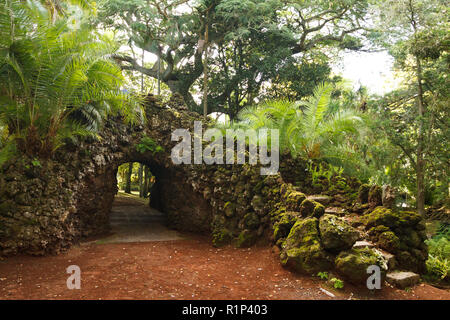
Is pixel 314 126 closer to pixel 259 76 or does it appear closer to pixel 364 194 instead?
pixel 364 194

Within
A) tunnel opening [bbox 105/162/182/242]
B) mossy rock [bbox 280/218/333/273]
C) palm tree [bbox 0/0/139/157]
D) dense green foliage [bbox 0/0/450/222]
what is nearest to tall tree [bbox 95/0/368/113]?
dense green foliage [bbox 0/0/450/222]

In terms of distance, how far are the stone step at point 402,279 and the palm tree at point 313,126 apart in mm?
3743

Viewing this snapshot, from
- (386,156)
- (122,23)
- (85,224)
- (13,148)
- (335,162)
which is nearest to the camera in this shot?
(13,148)

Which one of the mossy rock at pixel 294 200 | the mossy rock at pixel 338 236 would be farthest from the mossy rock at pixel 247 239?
the mossy rock at pixel 338 236

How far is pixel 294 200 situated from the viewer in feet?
19.1

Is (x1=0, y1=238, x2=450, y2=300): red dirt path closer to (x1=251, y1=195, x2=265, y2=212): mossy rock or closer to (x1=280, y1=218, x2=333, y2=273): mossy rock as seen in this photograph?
(x1=280, y1=218, x2=333, y2=273): mossy rock

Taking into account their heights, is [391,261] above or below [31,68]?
below

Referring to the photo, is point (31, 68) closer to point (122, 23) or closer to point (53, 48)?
point (53, 48)

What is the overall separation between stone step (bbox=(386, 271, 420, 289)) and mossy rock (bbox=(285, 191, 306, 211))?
1890 mm

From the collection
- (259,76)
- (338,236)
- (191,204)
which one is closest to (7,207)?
(191,204)

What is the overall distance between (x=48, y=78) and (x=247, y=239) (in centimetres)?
504

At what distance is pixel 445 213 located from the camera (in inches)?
366

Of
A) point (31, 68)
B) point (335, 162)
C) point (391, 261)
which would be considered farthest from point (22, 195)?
point (335, 162)

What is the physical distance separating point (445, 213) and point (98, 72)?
34.2 feet
